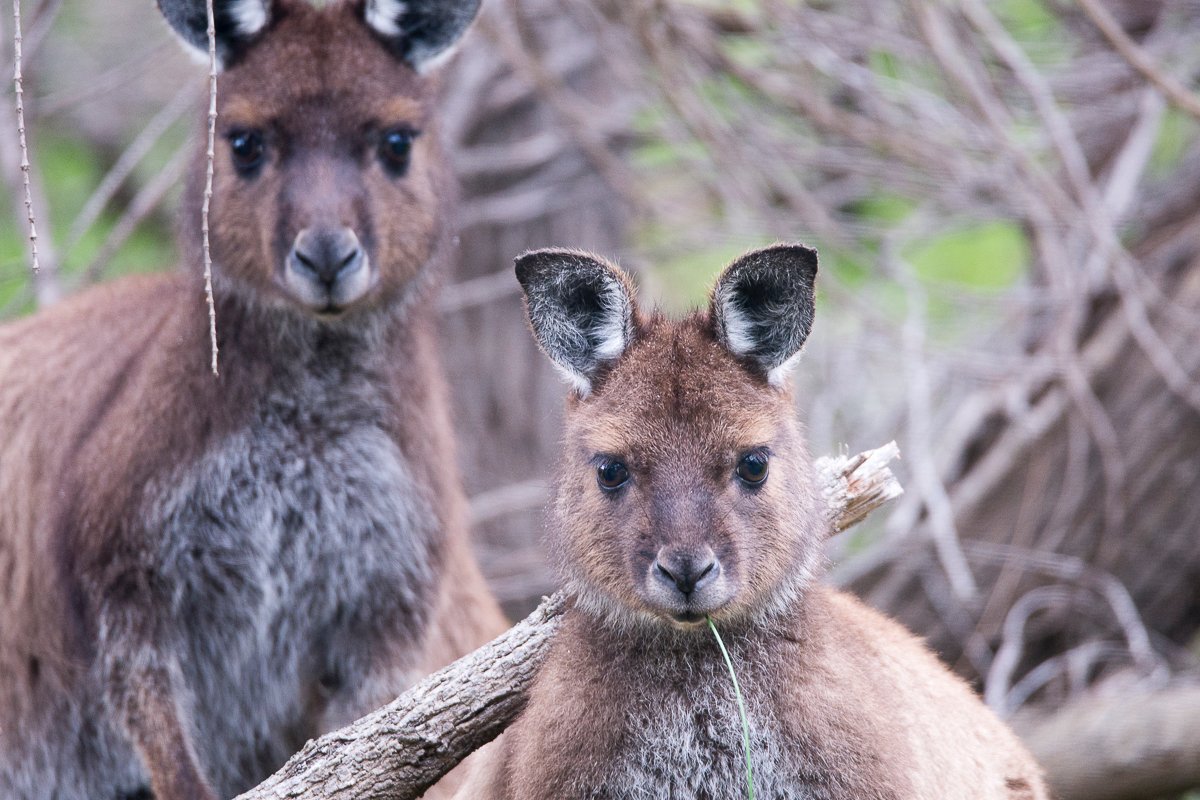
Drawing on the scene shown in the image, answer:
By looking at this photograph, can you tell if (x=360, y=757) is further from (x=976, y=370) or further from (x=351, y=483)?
(x=976, y=370)

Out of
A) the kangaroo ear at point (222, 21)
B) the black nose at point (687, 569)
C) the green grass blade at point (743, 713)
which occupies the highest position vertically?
the kangaroo ear at point (222, 21)

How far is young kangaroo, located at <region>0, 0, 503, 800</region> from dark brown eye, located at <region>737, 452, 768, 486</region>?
→ 175 centimetres

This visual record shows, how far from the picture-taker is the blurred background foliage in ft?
24.3

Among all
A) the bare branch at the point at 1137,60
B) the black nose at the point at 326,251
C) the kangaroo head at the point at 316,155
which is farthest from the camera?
the bare branch at the point at 1137,60

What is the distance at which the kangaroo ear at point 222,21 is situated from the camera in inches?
212

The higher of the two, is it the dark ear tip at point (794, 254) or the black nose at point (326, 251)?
the dark ear tip at point (794, 254)

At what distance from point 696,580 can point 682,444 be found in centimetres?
42

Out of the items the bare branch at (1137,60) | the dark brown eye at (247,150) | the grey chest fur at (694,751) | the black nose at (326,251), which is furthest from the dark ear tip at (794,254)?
the bare branch at (1137,60)

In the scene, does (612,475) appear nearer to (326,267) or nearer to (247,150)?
(326,267)

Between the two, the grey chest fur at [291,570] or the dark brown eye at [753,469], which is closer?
the dark brown eye at [753,469]

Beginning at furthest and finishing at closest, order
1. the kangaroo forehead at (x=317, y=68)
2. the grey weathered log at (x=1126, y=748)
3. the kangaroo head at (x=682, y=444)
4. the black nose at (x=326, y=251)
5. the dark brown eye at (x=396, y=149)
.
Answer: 1. the grey weathered log at (x=1126, y=748)
2. the dark brown eye at (x=396, y=149)
3. the kangaroo forehead at (x=317, y=68)
4. the black nose at (x=326, y=251)
5. the kangaroo head at (x=682, y=444)

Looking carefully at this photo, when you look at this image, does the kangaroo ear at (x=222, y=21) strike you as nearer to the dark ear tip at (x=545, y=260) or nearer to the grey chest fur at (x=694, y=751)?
the dark ear tip at (x=545, y=260)

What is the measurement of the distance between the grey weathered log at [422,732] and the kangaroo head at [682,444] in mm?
311

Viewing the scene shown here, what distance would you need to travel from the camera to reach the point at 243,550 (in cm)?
541
